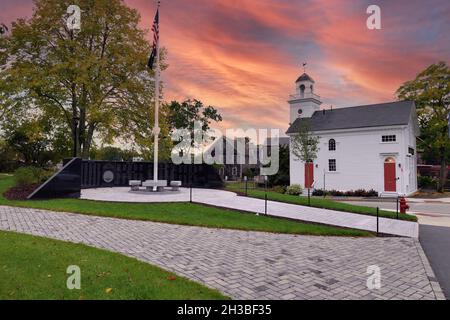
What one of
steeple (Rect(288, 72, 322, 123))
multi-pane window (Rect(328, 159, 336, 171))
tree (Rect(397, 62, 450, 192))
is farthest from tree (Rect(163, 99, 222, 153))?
tree (Rect(397, 62, 450, 192))

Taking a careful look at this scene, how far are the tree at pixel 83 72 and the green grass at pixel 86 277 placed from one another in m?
13.8

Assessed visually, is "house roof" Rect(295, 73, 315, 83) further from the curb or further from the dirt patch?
the curb

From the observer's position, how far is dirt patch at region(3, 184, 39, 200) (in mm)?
14216

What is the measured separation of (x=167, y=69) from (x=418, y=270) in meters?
23.0

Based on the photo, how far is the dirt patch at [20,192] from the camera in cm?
1422

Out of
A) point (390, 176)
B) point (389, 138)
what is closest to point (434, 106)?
point (389, 138)

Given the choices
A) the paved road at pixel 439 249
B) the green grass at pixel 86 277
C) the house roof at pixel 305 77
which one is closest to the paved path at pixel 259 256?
the paved road at pixel 439 249

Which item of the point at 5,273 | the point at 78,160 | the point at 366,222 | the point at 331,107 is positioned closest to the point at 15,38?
the point at 78,160

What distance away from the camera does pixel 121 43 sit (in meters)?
22.1

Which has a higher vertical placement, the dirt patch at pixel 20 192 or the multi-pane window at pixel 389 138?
the multi-pane window at pixel 389 138

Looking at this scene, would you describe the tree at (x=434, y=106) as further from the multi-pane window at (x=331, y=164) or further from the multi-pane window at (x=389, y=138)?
the multi-pane window at (x=331, y=164)

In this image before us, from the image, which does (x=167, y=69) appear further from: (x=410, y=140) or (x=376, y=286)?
(x=410, y=140)

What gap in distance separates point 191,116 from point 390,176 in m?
28.3

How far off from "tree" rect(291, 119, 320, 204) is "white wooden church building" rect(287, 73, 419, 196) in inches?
67.4
